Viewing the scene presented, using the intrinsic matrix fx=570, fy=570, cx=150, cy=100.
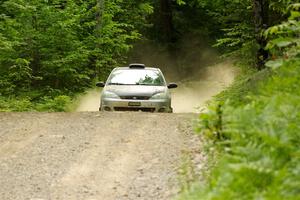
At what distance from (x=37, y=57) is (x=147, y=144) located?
14265 mm

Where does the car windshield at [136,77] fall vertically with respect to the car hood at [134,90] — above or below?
above

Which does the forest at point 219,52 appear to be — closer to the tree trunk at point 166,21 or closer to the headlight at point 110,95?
the tree trunk at point 166,21

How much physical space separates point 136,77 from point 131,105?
4.68 ft

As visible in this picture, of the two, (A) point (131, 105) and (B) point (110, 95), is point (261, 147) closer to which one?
(A) point (131, 105)

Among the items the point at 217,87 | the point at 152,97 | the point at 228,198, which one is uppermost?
the point at 228,198

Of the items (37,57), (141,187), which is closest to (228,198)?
(141,187)

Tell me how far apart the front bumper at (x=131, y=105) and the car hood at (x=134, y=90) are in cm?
21

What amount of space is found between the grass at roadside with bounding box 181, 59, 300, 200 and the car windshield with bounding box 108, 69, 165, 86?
11.7 m

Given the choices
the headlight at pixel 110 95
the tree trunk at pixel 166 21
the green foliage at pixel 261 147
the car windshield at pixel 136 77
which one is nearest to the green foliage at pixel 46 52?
the car windshield at pixel 136 77

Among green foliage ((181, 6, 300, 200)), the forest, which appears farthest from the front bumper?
green foliage ((181, 6, 300, 200))

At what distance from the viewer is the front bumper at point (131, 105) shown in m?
16.7

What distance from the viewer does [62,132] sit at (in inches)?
503

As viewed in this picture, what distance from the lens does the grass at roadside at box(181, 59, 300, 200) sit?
166 inches

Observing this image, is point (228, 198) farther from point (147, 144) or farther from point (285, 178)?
point (147, 144)
